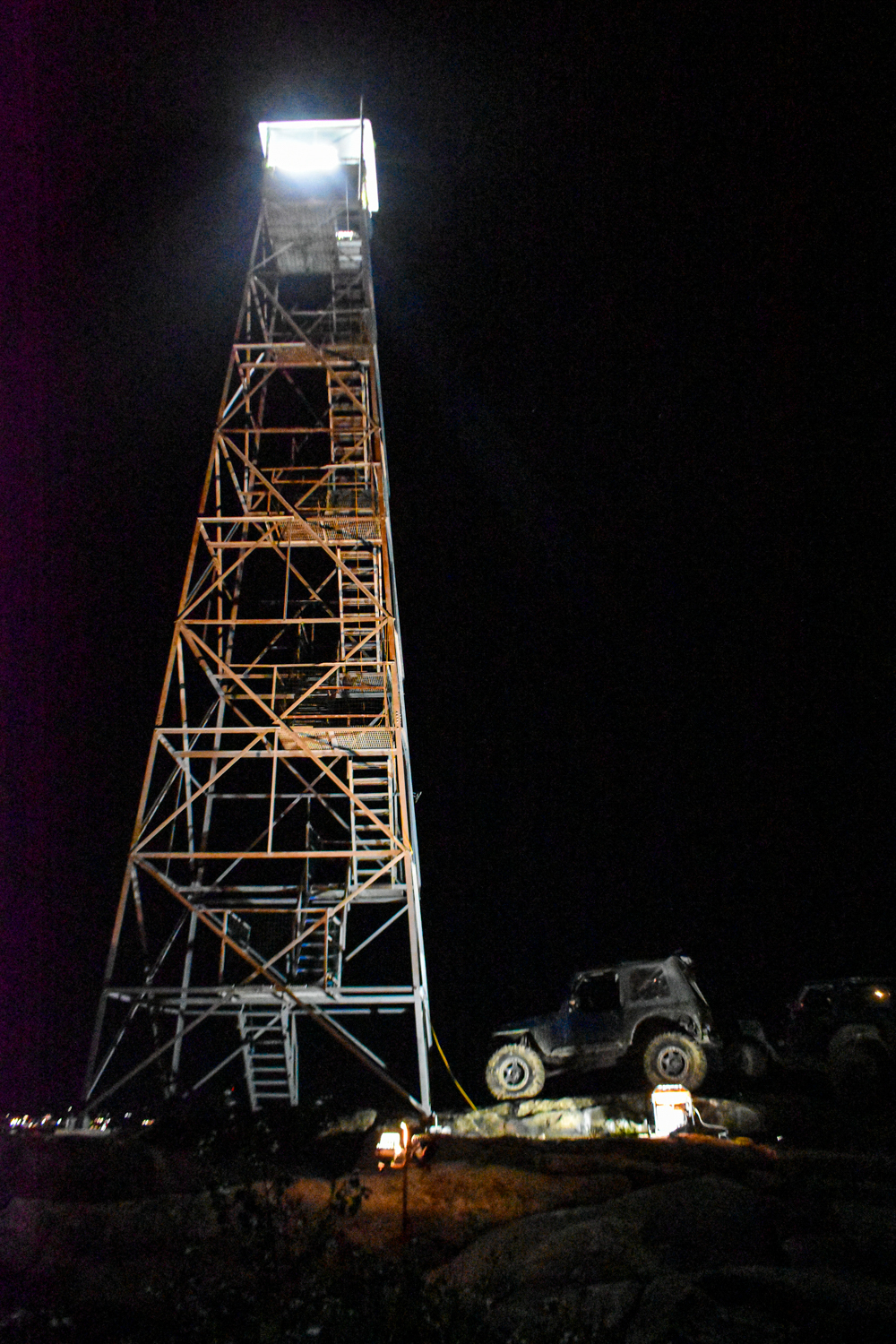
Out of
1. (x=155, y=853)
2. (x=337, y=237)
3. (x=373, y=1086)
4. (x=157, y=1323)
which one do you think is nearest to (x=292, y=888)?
(x=155, y=853)

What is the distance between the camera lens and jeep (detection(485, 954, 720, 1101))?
12.6 m

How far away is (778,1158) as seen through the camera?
8.37 meters

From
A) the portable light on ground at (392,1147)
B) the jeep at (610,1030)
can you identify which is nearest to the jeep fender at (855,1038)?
the jeep at (610,1030)

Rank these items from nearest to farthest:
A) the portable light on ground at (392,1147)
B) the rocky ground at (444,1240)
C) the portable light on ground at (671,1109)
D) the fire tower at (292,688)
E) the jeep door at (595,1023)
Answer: the rocky ground at (444,1240) → the portable light on ground at (392,1147) → the portable light on ground at (671,1109) → the fire tower at (292,688) → the jeep door at (595,1023)

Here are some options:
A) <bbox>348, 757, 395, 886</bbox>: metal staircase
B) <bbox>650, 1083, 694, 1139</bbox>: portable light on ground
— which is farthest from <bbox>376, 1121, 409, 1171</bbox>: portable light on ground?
<bbox>348, 757, 395, 886</bbox>: metal staircase

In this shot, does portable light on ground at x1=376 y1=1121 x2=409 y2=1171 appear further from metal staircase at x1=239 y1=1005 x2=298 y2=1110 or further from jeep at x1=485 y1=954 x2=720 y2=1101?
jeep at x1=485 y1=954 x2=720 y2=1101

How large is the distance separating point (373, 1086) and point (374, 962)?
1346 centimetres

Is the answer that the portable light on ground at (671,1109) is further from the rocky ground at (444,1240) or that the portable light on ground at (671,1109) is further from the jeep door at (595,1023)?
the jeep door at (595,1023)

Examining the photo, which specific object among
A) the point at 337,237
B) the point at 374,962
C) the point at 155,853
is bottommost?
the point at 374,962

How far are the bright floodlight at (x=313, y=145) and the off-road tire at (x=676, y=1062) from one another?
14548 mm

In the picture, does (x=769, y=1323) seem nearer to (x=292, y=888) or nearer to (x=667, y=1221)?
(x=667, y=1221)

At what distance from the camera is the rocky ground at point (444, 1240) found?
5684 mm

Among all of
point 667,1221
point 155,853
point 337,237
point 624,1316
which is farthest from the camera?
point 337,237

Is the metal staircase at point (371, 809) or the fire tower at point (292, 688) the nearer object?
the fire tower at point (292, 688)
